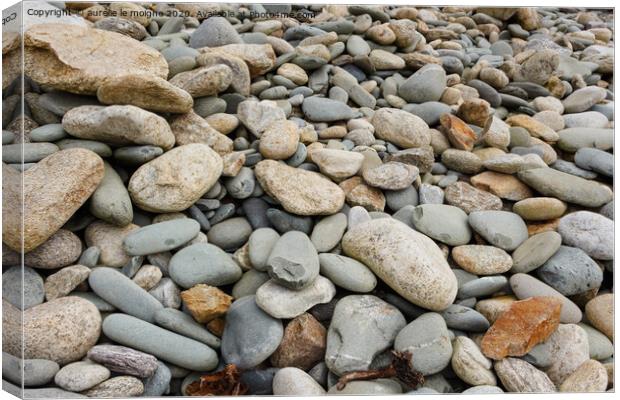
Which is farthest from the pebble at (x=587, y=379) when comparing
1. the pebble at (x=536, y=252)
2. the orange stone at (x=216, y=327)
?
the orange stone at (x=216, y=327)

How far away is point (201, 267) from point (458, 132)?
3.77 feet

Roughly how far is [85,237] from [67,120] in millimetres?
387

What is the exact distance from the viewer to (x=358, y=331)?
1.84 m

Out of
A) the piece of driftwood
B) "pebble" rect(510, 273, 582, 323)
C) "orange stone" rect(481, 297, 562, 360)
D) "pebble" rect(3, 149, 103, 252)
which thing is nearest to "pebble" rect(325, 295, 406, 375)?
"orange stone" rect(481, 297, 562, 360)

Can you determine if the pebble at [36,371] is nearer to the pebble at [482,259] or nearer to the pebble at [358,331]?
the pebble at [358,331]

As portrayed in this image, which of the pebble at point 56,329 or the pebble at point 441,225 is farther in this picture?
the pebble at point 441,225

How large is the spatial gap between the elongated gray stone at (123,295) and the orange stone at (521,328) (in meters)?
1.05

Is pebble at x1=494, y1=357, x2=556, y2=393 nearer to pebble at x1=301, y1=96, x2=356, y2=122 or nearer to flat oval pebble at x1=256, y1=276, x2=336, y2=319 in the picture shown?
flat oval pebble at x1=256, y1=276, x2=336, y2=319

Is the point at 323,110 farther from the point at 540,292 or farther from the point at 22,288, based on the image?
the point at 22,288

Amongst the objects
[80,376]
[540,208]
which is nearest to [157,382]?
[80,376]

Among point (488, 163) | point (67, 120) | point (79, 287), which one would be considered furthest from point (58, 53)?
point (488, 163)

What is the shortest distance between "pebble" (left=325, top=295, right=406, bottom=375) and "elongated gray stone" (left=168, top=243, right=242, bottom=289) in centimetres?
37

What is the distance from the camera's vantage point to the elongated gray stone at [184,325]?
5.91ft

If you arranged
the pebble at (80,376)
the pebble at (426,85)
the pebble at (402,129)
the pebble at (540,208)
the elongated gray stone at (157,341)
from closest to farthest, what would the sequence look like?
the pebble at (80,376), the elongated gray stone at (157,341), the pebble at (540,208), the pebble at (402,129), the pebble at (426,85)
